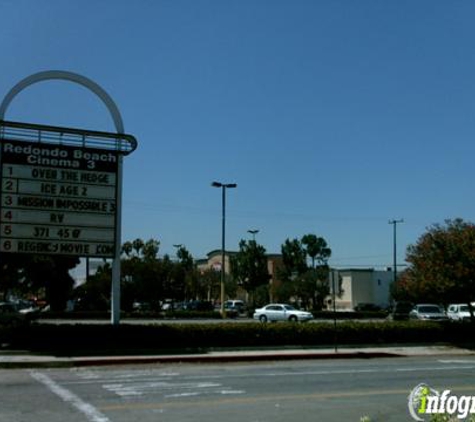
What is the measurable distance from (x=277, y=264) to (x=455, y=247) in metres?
71.4

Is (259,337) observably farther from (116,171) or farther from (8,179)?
(8,179)

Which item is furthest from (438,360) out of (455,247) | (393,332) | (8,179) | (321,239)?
(321,239)

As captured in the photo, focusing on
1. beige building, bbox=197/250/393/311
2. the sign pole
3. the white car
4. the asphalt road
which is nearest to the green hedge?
the sign pole

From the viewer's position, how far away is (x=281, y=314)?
170 ft

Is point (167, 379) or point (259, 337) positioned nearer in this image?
point (167, 379)

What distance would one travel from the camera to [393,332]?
2577 cm

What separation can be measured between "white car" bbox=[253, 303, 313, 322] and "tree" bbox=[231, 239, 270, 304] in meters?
29.6

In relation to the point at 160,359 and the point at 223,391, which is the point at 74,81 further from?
the point at 223,391

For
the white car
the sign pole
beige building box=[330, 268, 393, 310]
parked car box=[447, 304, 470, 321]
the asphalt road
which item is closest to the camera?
the asphalt road

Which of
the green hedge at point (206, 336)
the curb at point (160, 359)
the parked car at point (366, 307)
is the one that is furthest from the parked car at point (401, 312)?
the curb at point (160, 359)

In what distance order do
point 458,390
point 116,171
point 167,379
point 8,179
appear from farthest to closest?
point 116,171 → point 8,179 → point 167,379 → point 458,390

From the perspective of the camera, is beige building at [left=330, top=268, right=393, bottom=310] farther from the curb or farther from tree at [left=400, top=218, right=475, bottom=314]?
the curb

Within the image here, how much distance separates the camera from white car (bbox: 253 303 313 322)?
1988 inches

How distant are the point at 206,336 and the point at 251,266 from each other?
60.8 meters
